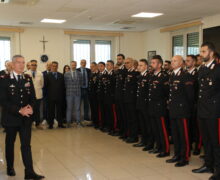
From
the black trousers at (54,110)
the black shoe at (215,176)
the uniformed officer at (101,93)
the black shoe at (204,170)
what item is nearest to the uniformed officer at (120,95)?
the uniformed officer at (101,93)

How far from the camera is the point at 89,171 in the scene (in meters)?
4.06

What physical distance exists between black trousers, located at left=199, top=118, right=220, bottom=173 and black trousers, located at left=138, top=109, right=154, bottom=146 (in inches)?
51.1

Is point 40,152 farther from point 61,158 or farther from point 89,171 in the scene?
point 89,171

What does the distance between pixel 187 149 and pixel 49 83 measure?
149 inches

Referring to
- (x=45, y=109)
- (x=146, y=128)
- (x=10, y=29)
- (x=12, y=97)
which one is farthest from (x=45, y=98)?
(x=12, y=97)

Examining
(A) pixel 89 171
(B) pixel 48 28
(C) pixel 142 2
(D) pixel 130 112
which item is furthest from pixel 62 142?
(B) pixel 48 28

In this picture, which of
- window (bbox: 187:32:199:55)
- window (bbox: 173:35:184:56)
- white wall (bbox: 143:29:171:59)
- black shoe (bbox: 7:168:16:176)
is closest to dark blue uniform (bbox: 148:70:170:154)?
black shoe (bbox: 7:168:16:176)

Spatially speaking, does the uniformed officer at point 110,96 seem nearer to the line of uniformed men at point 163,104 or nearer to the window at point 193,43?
the line of uniformed men at point 163,104

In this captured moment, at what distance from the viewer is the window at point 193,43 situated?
893 centimetres

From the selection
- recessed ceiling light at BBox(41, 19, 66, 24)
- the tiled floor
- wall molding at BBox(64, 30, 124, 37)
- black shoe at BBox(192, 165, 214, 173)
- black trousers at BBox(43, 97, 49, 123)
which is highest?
recessed ceiling light at BBox(41, 19, 66, 24)

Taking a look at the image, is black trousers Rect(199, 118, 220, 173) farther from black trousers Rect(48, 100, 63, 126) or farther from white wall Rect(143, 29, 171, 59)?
white wall Rect(143, 29, 171, 59)

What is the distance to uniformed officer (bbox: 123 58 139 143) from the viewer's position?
5.51 meters

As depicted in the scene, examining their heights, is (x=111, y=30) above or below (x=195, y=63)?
above

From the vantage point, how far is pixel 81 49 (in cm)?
1115
